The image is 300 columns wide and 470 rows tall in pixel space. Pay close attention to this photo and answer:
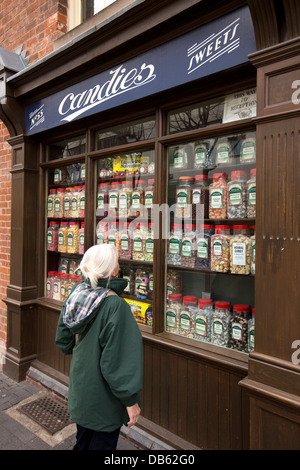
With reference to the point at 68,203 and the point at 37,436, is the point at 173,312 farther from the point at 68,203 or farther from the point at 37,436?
the point at 68,203

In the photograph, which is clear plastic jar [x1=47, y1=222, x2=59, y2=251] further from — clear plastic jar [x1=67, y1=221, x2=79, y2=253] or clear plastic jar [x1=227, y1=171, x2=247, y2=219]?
clear plastic jar [x1=227, y1=171, x2=247, y2=219]

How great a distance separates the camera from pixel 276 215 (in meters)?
1.98

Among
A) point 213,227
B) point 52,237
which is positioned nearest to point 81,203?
point 52,237

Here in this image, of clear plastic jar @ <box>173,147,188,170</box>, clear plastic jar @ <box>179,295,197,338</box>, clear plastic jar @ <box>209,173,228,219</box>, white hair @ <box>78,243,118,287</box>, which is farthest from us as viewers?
clear plastic jar @ <box>173,147,188,170</box>

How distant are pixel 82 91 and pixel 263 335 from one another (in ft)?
10.1

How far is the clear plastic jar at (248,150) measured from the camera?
271cm

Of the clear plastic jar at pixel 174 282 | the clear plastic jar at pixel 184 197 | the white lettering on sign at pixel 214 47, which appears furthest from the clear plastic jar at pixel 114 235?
the white lettering on sign at pixel 214 47

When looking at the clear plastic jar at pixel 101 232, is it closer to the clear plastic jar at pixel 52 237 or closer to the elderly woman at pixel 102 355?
the clear plastic jar at pixel 52 237

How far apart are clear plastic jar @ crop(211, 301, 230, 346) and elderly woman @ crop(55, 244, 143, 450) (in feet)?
3.24

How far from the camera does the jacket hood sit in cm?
205

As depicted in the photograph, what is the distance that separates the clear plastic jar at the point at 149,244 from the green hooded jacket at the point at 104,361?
1.17m

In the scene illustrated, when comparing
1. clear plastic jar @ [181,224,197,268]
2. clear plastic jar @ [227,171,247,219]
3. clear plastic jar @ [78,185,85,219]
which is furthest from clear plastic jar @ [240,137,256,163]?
clear plastic jar @ [78,185,85,219]
